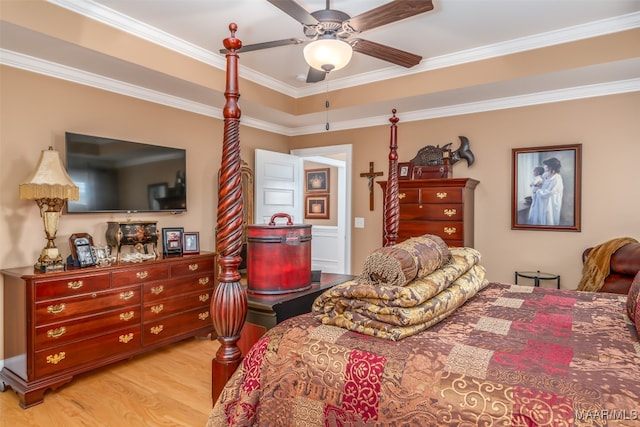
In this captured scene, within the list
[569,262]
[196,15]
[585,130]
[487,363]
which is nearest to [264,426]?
[487,363]

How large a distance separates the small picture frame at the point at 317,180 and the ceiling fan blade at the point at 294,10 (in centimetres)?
471

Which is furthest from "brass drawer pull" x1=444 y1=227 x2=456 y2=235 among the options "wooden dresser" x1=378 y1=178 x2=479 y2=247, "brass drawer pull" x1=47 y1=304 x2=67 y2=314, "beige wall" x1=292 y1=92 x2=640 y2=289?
"brass drawer pull" x1=47 y1=304 x2=67 y2=314

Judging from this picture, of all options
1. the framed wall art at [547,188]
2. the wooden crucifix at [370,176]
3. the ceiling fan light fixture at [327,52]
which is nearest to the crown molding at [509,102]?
the framed wall art at [547,188]

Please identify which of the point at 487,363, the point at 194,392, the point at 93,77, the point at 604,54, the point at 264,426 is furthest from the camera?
the point at 93,77

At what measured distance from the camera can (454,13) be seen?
2777mm

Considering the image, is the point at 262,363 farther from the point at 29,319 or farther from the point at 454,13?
the point at 454,13

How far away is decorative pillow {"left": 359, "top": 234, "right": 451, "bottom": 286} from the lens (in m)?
1.45

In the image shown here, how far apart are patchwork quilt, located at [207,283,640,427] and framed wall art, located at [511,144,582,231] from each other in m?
2.33

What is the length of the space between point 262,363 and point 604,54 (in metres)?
3.39

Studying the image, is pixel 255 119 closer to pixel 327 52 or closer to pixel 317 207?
pixel 317 207

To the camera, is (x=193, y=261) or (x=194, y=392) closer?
(x=194, y=392)

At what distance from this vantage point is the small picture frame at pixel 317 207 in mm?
7004

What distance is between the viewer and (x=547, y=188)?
3709 millimetres

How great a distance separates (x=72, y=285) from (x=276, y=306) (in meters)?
1.95
